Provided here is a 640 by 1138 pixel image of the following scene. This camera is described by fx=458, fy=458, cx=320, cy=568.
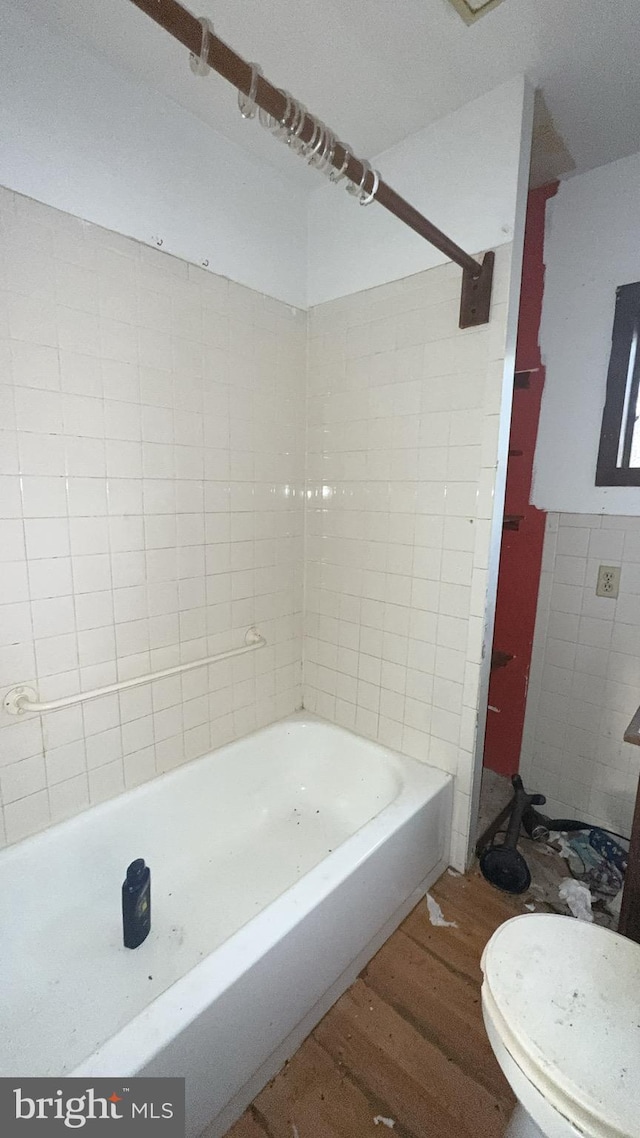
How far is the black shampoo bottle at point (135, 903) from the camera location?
4.03ft

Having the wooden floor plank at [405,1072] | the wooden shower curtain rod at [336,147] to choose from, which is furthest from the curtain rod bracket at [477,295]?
the wooden floor plank at [405,1072]

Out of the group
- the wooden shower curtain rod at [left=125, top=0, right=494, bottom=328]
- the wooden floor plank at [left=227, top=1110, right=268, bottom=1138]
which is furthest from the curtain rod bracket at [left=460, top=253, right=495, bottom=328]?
the wooden floor plank at [left=227, top=1110, right=268, bottom=1138]

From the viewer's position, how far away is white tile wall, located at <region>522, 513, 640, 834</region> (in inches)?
67.4

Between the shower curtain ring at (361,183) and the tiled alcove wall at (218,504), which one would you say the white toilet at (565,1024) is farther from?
the shower curtain ring at (361,183)

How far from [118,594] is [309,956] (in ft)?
3.75

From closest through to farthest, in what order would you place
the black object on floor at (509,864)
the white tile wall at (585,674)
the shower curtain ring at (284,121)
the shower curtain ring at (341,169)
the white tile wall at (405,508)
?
the shower curtain ring at (284,121) < the shower curtain ring at (341,169) < the white tile wall at (405,508) < the black object on floor at (509,864) < the white tile wall at (585,674)

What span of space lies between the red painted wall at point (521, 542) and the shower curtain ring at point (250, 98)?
4.48 feet

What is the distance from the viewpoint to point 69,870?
1369 millimetres

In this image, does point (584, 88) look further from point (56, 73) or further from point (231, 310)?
point (56, 73)

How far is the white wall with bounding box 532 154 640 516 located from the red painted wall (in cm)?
4

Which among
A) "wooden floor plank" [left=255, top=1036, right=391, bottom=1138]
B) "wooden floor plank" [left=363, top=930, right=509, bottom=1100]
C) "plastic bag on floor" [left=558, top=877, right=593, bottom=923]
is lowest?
A: "wooden floor plank" [left=255, top=1036, right=391, bottom=1138]

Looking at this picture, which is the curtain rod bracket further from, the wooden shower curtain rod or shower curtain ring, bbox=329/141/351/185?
shower curtain ring, bbox=329/141/351/185

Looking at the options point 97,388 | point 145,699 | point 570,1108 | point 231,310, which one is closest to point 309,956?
point 570,1108

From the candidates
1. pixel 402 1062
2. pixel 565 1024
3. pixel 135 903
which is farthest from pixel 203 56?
pixel 402 1062
